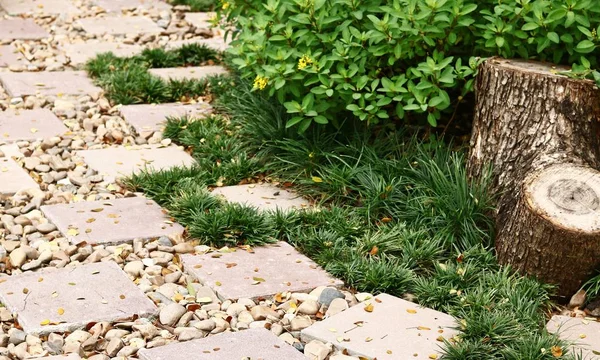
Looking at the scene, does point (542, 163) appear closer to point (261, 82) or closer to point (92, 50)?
point (261, 82)

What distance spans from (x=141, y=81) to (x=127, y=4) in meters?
2.39

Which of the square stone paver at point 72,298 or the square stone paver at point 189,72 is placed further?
the square stone paver at point 189,72

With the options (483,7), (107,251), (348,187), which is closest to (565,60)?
(483,7)

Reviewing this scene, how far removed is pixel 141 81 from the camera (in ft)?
18.9

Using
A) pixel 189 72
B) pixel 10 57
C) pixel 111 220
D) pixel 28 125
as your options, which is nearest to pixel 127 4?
pixel 10 57

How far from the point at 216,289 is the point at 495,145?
1.36 metres

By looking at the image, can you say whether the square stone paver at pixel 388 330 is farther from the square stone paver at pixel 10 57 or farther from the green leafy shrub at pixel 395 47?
the square stone paver at pixel 10 57

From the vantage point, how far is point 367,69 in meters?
4.59

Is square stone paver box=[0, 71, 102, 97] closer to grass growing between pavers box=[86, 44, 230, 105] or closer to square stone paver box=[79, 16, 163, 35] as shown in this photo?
grass growing between pavers box=[86, 44, 230, 105]

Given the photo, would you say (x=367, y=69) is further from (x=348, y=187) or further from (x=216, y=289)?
(x=216, y=289)

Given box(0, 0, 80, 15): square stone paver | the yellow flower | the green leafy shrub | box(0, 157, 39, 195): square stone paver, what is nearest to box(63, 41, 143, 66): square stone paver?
box(0, 0, 80, 15): square stone paver

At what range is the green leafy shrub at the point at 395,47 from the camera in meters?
4.10

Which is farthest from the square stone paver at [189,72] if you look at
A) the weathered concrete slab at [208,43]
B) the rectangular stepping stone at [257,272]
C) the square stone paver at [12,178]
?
the rectangular stepping stone at [257,272]

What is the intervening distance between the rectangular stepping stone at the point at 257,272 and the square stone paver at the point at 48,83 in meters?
2.34
